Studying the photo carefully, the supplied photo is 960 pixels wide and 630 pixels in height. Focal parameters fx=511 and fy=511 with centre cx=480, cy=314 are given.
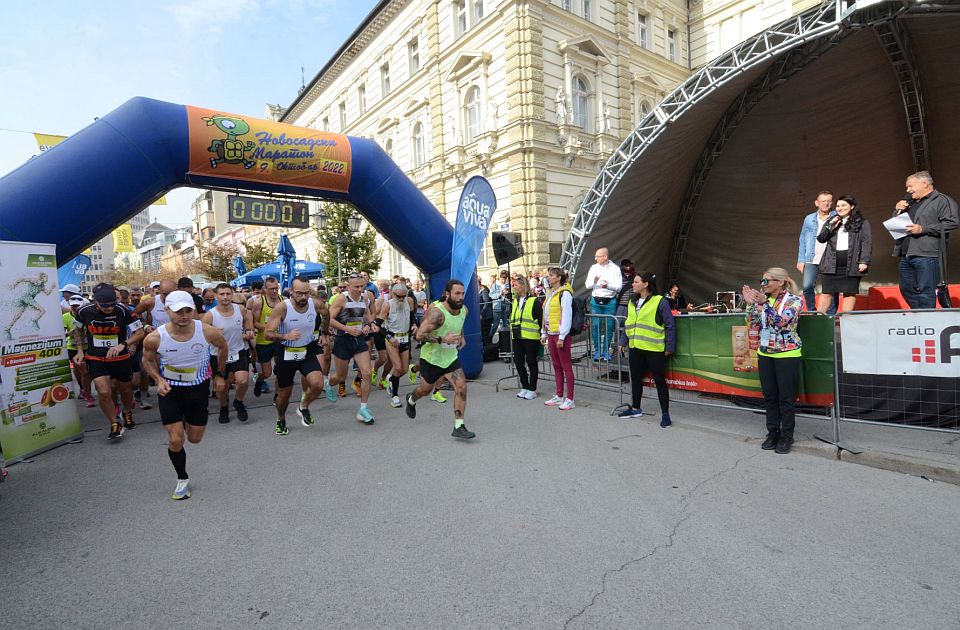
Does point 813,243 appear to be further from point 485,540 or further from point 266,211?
point 266,211

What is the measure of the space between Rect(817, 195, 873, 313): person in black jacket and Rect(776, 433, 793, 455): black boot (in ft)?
8.70

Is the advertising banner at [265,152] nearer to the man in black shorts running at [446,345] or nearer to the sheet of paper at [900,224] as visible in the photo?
the man in black shorts running at [446,345]

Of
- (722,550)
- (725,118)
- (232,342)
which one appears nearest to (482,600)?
(722,550)

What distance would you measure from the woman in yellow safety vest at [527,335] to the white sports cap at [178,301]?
4.85 meters

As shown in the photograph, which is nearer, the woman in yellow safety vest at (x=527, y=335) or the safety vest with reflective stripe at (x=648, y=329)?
the safety vest with reflective stripe at (x=648, y=329)

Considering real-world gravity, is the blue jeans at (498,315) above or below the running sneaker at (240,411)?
above

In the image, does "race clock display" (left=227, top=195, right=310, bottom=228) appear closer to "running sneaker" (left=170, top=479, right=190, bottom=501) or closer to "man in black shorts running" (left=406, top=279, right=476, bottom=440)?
"man in black shorts running" (left=406, top=279, right=476, bottom=440)

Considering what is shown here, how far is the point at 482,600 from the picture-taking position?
2814mm

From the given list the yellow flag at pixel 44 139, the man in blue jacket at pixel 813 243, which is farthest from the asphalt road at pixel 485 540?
the yellow flag at pixel 44 139

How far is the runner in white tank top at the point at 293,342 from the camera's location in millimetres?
6492

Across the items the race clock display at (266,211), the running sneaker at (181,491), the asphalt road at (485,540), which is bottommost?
the asphalt road at (485,540)

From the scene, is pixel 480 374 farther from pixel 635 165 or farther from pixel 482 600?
pixel 482 600

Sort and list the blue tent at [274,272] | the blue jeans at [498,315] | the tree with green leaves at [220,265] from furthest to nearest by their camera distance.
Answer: the tree with green leaves at [220,265] < the blue tent at [274,272] < the blue jeans at [498,315]

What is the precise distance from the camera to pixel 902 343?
477 cm
